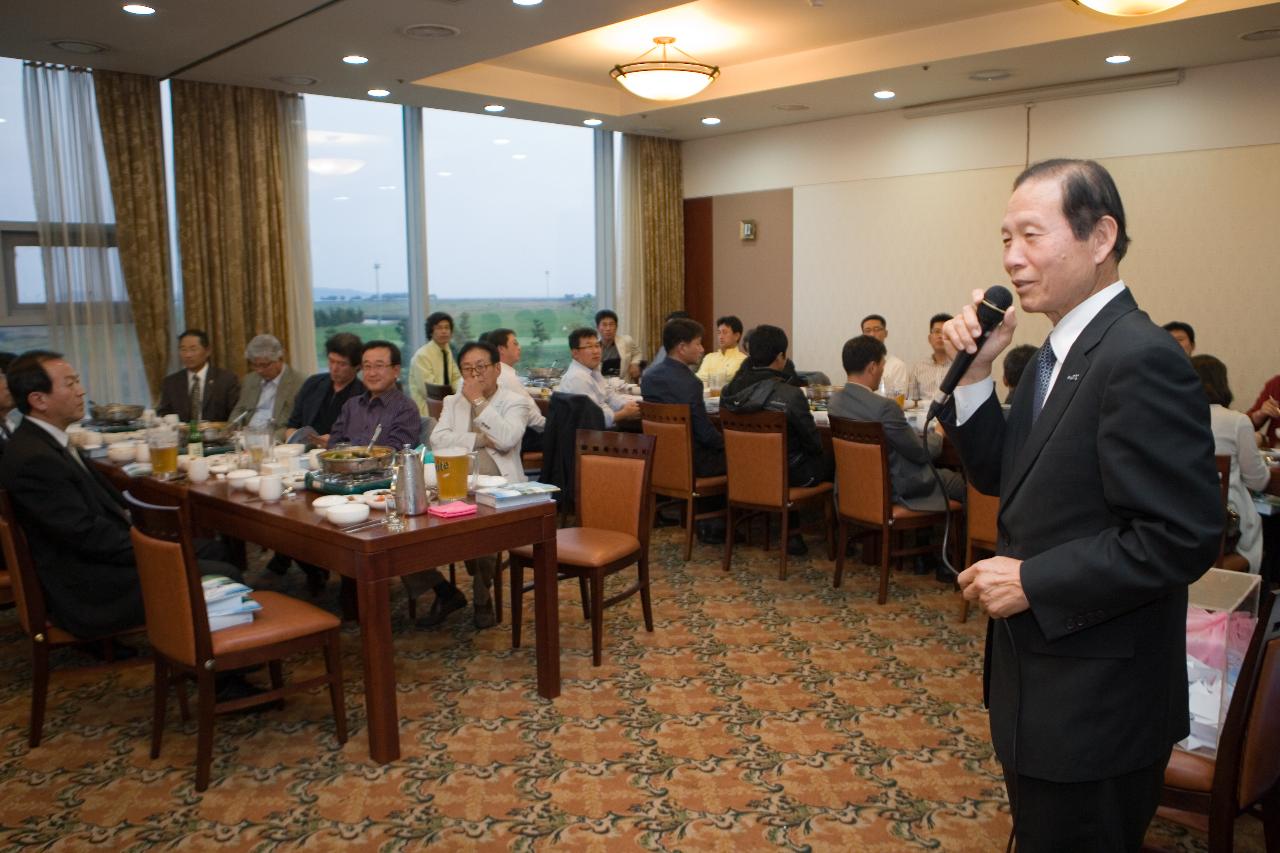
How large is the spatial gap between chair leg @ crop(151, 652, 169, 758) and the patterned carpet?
0.06 m

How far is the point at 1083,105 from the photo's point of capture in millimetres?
7418

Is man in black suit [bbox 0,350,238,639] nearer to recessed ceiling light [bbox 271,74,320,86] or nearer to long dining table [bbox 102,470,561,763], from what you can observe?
long dining table [bbox 102,470,561,763]

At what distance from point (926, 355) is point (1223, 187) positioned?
8.63ft

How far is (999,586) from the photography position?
143cm

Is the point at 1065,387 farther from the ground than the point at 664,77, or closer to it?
closer to it

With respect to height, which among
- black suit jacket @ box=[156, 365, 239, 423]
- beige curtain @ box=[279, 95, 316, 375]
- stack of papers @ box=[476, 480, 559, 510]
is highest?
beige curtain @ box=[279, 95, 316, 375]

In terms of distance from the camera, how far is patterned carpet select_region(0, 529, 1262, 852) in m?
2.74

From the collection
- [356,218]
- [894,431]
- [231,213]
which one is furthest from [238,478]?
[356,218]

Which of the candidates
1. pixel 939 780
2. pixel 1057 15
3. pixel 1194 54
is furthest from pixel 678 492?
pixel 1194 54

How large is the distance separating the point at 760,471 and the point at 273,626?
2791 millimetres

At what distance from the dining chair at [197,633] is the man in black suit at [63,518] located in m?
0.19

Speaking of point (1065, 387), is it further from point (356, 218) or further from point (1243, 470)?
point (356, 218)

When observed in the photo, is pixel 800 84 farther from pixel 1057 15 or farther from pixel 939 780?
pixel 939 780

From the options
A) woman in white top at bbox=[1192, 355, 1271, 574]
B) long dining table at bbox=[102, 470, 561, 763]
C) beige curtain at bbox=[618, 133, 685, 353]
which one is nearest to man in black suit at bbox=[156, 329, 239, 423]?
long dining table at bbox=[102, 470, 561, 763]
